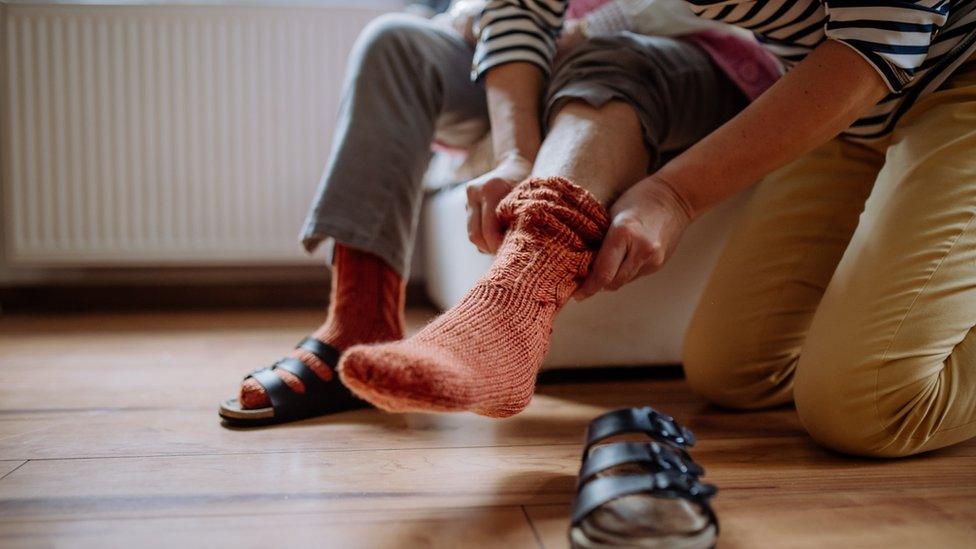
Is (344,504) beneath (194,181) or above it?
above

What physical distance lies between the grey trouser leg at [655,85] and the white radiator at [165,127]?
1034mm

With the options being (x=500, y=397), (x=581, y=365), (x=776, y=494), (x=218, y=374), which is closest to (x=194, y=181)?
(x=218, y=374)

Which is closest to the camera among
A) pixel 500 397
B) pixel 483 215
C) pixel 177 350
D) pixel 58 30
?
pixel 500 397

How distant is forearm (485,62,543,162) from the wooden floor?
0.28 meters

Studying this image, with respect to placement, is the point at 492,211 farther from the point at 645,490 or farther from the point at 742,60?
the point at 742,60

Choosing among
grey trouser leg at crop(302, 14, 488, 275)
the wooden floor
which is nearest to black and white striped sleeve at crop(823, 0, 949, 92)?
the wooden floor

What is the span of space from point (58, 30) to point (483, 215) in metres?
1.43

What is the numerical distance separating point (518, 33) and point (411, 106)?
154 millimetres

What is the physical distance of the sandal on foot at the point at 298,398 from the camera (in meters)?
0.79

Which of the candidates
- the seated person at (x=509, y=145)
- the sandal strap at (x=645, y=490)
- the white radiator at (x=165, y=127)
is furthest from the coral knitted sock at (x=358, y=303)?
the white radiator at (x=165, y=127)

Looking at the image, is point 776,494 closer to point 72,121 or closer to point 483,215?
point 483,215

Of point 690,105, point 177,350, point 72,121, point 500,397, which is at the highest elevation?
point 690,105

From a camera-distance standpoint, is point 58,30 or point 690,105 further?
point 58,30

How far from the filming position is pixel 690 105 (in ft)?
2.77
